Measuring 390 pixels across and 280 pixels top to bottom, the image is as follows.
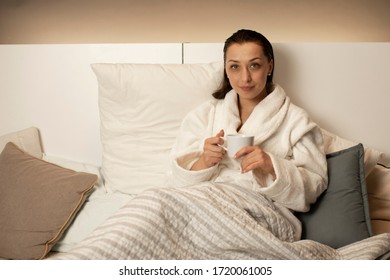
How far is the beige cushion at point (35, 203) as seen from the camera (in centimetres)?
121

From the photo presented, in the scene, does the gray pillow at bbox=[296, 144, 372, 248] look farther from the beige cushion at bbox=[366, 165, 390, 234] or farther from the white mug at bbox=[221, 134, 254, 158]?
the white mug at bbox=[221, 134, 254, 158]

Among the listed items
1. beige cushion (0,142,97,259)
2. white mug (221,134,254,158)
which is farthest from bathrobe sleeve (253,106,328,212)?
beige cushion (0,142,97,259)

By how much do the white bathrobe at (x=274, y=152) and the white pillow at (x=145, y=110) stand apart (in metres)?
0.10

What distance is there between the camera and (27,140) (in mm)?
1561

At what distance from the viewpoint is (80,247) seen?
886mm

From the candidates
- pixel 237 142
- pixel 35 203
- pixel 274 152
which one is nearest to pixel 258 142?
pixel 274 152

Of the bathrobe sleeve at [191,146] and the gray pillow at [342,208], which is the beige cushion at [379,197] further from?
the bathrobe sleeve at [191,146]

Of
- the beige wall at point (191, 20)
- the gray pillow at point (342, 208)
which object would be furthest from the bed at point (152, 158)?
the beige wall at point (191, 20)

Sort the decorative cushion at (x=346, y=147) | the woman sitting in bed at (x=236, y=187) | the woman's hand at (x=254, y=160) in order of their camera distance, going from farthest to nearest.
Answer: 1. the decorative cushion at (x=346, y=147)
2. the woman's hand at (x=254, y=160)
3. the woman sitting in bed at (x=236, y=187)

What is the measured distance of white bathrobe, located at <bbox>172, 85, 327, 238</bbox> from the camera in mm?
1130

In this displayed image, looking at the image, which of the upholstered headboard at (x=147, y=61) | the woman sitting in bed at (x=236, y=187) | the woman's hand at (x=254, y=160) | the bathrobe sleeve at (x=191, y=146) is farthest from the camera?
the upholstered headboard at (x=147, y=61)

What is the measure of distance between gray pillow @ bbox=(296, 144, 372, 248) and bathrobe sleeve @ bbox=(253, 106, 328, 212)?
0.03 m
